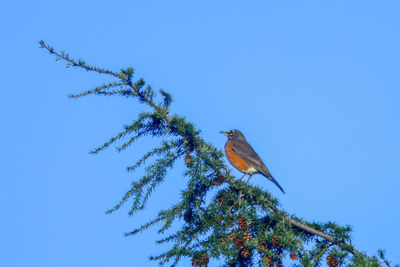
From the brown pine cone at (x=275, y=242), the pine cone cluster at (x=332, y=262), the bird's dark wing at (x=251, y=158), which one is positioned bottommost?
the brown pine cone at (x=275, y=242)

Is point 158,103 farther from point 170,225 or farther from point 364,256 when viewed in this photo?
point 364,256

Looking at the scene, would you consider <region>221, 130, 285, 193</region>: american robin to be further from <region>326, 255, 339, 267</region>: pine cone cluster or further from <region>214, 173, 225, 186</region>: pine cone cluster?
<region>326, 255, 339, 267</region>: pine cone cluster

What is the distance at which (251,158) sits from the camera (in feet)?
26.9

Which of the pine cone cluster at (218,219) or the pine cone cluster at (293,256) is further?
the pine cone cluster at (218,219)

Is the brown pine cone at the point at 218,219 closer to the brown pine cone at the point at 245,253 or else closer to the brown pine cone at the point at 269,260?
the brown pine cone at the point at 245,253

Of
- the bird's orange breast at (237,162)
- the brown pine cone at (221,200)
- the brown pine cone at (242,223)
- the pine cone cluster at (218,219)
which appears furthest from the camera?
the bird's orange breast at (237,162)

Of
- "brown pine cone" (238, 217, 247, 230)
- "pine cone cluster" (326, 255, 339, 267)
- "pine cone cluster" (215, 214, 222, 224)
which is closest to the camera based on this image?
"pine cone cluster" (326, 255, 339, 267)

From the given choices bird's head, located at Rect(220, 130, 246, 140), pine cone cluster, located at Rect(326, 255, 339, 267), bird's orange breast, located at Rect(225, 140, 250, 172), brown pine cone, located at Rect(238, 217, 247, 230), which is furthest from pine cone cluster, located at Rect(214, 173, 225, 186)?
bird's head, located at Rect(220, 130, 246, 140)

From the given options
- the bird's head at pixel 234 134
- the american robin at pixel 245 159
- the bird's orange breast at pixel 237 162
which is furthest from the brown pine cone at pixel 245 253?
the bird's head at pixel 234 134

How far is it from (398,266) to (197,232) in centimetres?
167

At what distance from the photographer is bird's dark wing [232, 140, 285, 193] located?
8133 mm

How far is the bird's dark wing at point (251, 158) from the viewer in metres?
8.13

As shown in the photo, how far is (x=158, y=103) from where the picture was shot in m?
4.70

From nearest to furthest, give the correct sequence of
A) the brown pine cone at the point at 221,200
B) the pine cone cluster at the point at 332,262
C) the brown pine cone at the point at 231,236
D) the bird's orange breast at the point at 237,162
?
the pine cone cluster at the point at 332,262 → the brown pine cone at the point at 231,236 → the brown pine cone at the point at 221,200 → the bird's orange breast at the point at 237,162
